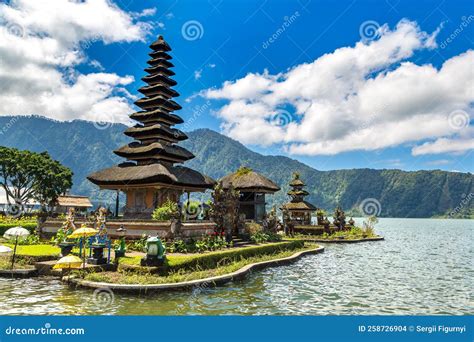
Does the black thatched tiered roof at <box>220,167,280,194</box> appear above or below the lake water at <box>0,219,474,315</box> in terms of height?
above

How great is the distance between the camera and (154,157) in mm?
33062

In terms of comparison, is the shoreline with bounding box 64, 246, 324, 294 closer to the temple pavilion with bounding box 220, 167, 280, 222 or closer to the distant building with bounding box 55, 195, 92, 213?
the temple pavilion with bounding box 220, 167, 280, 222

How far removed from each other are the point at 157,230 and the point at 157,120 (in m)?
15.3

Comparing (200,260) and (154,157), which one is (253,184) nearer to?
(154,157)

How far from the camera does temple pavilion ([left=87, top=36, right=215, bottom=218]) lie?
1196 inches

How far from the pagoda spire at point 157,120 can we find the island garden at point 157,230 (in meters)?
0.10

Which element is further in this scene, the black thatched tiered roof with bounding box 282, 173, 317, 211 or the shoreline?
the black thatched tiered roof with bounding box 282, 173, 317, 211

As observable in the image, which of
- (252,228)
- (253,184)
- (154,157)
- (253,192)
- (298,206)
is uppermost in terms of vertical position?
(154,157)

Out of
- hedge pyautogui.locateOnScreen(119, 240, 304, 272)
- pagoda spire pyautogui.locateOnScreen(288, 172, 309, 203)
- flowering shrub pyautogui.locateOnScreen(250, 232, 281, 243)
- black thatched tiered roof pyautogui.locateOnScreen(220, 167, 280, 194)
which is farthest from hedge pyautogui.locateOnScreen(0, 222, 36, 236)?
pagoda spire pyautogui.locateOnScreen(288, 172, 309, 203)

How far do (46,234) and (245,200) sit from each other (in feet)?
77.0

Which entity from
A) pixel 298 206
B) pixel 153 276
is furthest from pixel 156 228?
pixel 298 206

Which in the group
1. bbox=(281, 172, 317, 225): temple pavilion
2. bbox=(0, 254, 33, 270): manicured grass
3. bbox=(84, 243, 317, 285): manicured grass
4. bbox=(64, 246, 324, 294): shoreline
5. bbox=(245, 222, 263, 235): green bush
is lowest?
bbox=(64, 246, 324, 294): shoreline

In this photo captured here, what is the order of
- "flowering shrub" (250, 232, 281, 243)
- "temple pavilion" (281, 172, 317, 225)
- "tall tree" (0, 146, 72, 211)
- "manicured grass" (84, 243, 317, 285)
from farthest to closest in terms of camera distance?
"temple pavilion" (281, 172, 317, 225)
"tall tree" (0, 146, 72, 211)
"flowering shrub" (250, 232, 281, 243)
"manicured grass" (84, 243, 317, 285)

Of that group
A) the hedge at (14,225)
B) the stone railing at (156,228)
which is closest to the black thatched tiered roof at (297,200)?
the stone railing at (156,228)
